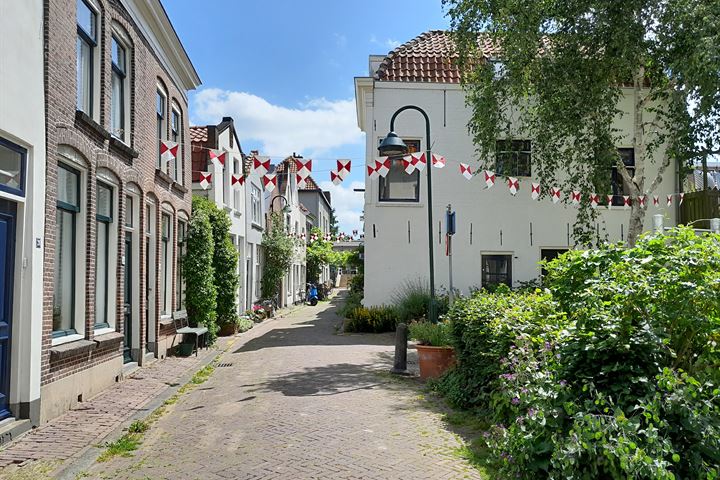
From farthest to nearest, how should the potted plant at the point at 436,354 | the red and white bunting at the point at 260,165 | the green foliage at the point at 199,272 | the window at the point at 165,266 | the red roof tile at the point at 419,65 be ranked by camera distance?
1. the red roof tile at the point at 419,65
2. the green foliage at the point at 199,272
3. the window at the point at 165,266
4. the red and white bunting at the point at 260,165
5. the potted plant at the point at 436,354

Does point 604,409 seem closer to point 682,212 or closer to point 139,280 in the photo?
point 139,280

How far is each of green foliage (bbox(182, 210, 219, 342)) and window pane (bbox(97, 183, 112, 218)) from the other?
15.2ft

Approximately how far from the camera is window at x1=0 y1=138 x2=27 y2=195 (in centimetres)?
608

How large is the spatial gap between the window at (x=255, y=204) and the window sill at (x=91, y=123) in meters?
15.5

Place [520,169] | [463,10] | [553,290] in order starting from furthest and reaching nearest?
[520,169]
[463,10]
[553,290]

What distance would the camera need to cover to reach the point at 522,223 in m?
17.7

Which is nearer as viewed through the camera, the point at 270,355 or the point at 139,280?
the point at 139,280

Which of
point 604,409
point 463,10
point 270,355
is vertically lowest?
point 270,355

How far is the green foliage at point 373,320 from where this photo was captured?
1689cm

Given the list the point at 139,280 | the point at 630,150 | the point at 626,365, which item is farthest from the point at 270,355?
the point at 630,150

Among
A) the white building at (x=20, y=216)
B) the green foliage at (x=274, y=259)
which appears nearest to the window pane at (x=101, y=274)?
the white building at (x=20, y=216)

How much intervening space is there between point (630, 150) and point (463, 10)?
7.55 meters

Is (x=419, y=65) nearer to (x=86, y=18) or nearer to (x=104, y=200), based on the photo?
(x=86, y=18)

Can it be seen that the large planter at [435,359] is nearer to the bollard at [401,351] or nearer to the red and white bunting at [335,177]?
the bollard at [401,351]
